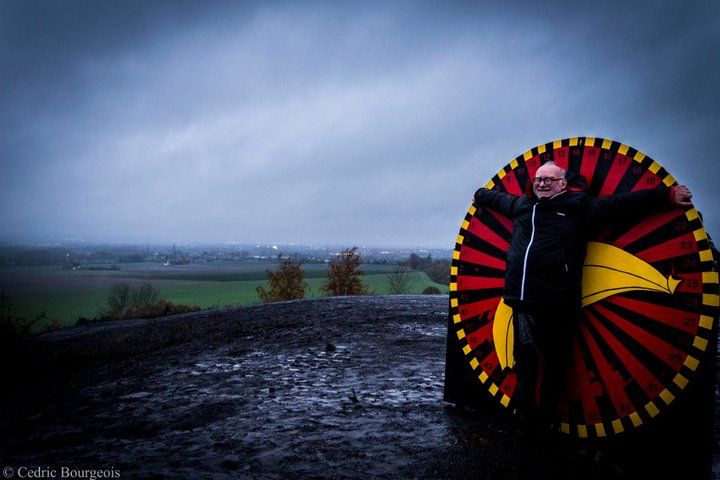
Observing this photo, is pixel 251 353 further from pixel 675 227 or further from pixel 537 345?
pixel 675 227

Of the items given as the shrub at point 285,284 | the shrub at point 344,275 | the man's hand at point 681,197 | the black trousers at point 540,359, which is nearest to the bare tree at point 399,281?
the shrub at point 344,275

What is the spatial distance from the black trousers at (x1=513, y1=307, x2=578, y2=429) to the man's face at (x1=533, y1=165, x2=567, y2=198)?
1.01m

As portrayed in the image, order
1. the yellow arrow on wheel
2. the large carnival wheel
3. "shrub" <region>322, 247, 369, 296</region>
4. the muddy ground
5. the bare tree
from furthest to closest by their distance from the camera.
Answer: the bare tree
"shrub" <region>322, 247, 369, 296</region>
the muddy ground
the yellow arrow on wheel
the large carnival wheel

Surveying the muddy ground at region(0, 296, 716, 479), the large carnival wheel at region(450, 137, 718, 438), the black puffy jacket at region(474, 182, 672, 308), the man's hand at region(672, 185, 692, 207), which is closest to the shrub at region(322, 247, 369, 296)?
the muddy ground at region(0, 296, 716, 479)

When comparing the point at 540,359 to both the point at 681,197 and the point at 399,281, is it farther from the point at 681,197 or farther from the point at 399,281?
the point at 399,281

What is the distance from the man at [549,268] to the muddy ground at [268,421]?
481mm

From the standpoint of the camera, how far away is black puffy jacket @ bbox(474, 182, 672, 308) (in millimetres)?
3266

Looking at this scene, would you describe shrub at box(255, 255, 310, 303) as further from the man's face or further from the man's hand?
the man's hand

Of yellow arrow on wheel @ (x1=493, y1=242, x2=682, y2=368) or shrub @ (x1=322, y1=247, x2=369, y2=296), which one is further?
shrub @ (x1=322, y1=247, x2=369, y2=296)

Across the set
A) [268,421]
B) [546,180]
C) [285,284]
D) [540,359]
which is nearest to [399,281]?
[285,284]

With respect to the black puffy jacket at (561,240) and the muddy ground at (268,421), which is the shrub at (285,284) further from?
the black puffy jacket at (561,240)

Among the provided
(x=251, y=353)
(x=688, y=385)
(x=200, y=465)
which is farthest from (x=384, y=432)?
(x=251, y=353)

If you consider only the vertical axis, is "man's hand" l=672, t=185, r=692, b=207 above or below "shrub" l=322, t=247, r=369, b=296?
above

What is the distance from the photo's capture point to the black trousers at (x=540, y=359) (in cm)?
349
